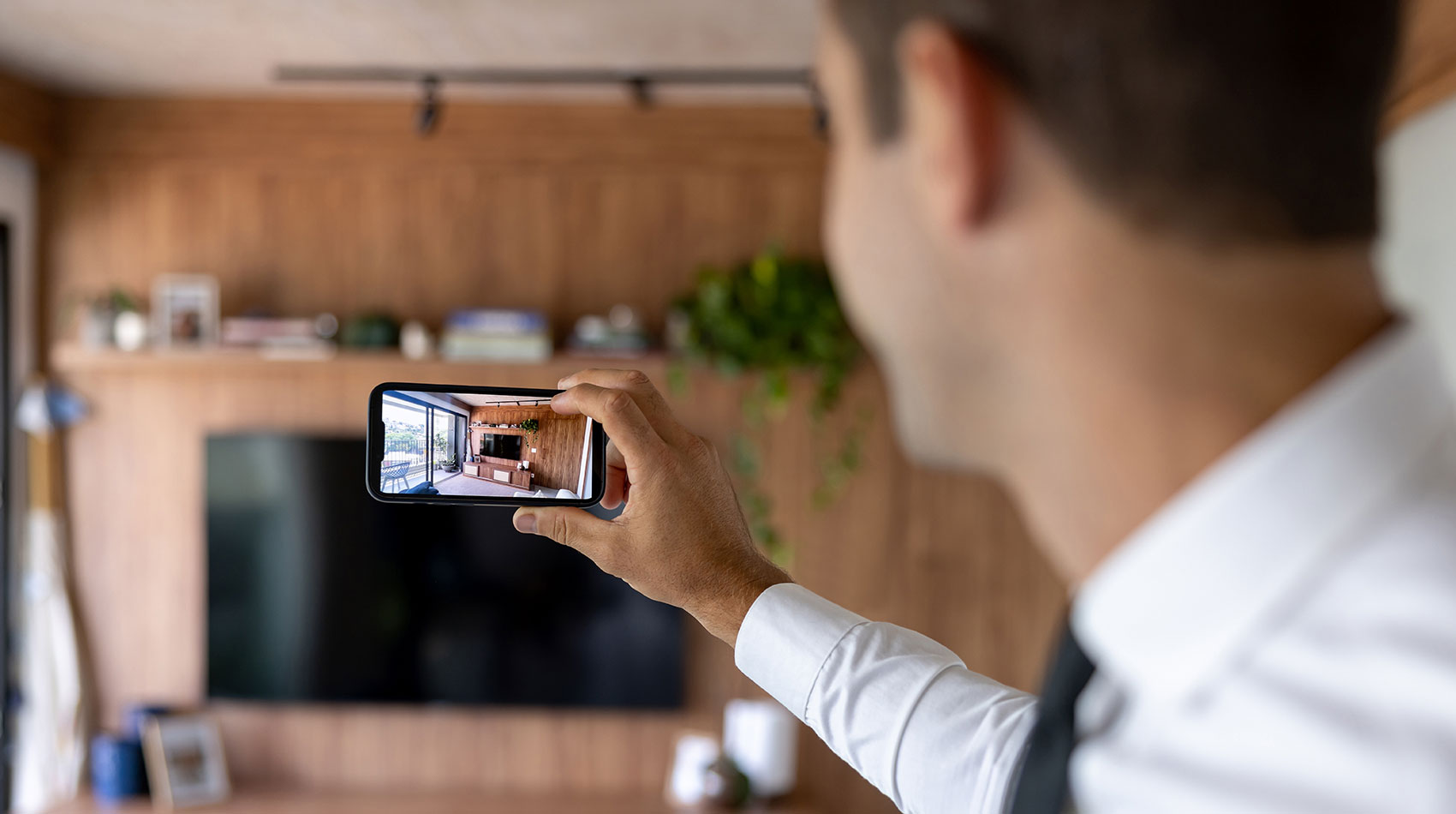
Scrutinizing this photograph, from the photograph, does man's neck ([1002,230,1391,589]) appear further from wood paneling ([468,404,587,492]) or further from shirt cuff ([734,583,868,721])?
wood paneling ([468,404,587,492])

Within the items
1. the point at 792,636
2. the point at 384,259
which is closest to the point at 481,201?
the point at 384,259

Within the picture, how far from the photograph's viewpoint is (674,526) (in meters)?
0.80

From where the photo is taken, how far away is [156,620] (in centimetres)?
313

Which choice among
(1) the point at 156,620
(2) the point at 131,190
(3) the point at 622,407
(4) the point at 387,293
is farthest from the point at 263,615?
(3) the point at 622,407

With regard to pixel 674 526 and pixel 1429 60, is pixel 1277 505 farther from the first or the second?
pixel 1429 60

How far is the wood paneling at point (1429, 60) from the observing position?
173 centimetres

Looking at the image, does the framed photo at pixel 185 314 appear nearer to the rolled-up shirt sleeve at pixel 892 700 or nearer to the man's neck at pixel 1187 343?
the rolled-up shirt sleeve at pixel 892 700

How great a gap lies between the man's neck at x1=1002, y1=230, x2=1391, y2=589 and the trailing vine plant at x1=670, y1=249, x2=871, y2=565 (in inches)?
99.4

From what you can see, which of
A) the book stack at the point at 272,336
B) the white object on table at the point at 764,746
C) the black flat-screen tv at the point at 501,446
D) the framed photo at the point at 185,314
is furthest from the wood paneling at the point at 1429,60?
the framed photo at the point at 185,314

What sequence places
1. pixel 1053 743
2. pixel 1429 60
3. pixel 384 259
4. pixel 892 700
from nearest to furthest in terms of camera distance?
pixel 1053 743 → pixel 892 700 → pixel 1429 60 → pixel 384 259

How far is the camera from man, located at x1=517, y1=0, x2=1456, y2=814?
329 millimetres

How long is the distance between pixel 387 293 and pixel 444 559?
82cm

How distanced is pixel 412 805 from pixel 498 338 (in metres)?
1.38

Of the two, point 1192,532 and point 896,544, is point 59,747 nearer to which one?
point 896,544
